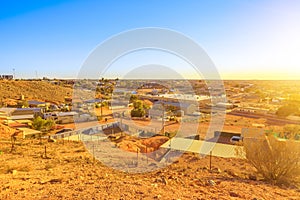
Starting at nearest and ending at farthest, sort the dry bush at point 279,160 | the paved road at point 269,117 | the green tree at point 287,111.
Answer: the dry bush at point 279,160 → the paved road at point 269,117 → the green tree at point 287,111

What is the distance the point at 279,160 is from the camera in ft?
19.5

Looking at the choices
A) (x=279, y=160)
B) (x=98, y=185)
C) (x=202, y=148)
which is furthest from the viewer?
(x=202, y=148)

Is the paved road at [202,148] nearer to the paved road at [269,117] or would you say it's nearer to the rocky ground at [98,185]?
the rocky ground at [98,185]

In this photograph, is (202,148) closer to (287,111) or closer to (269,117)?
(269,117)

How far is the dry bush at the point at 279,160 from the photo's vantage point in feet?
19.3

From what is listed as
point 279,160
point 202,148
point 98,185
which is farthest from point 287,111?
point 98,185

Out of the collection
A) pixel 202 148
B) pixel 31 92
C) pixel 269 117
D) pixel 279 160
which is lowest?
pixel 269 117

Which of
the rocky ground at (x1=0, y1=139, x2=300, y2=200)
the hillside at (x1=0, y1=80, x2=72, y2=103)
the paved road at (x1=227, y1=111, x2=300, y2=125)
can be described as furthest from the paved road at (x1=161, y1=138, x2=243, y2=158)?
the hillside at (x1=0, y1=80, x2=72, y2=103)

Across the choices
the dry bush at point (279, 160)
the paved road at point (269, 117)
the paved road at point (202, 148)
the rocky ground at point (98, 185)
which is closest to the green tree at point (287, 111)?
the paved road at point (269, 117)

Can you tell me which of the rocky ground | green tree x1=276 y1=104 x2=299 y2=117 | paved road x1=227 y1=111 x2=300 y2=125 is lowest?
paved road x1=227 y1=111 x2=300 y2=125

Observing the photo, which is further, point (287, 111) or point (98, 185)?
point (287, 111)

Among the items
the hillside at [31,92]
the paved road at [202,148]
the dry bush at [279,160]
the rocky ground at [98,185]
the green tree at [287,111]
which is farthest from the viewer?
the hillside at [31,92]

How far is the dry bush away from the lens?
5.88 meters

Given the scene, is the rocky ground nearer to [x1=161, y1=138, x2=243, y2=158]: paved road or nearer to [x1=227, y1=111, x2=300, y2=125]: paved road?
[x1=161, y1=138, x2=243, y2=158]: paved road
